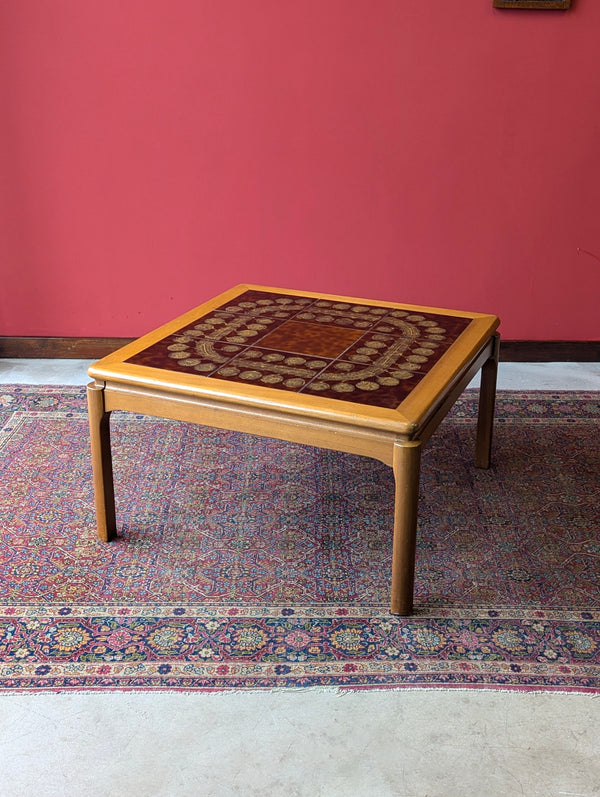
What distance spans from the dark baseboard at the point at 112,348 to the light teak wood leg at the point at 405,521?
6.33 ft

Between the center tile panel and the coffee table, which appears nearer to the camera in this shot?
the coffee table

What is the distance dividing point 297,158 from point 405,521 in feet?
6.74

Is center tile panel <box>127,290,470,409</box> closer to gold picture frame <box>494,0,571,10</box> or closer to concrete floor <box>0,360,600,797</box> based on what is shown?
concrete floor <box>0,360,600,797</box>

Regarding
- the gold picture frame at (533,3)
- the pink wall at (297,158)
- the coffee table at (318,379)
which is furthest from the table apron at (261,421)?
the gold picture frame at (533,3)

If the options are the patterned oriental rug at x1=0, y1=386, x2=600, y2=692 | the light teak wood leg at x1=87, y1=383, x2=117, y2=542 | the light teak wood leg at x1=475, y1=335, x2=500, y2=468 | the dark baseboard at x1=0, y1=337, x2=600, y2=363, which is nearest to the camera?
the patterned oriental rug at x1=0, y1=386, x2=600, y2=692

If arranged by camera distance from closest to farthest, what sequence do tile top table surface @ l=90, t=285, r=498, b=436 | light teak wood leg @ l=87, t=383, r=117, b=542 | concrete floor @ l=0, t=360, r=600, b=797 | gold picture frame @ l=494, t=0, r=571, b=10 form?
1. concrete floor @ l=0, t=360, r=600, b=797
2. tile top table surface @ l=90, t=285, r=498, b=436
3. light teak wood leg @ l=87, t=383, r=117, b=542
4. gold picture frame @ l=494, t=0, r=571, b=10

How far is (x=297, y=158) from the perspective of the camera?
361 cm

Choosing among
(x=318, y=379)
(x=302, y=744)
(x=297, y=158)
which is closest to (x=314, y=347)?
(x=318, y=379)

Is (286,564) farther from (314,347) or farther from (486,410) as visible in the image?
(486,410)

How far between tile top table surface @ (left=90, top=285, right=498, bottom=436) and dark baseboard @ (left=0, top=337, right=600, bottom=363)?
1141 millimetres

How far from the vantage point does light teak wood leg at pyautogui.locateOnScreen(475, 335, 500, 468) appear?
2768 millimetres

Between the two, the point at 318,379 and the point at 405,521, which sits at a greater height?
the point at 318,379

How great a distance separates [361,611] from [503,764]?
55 centimetres

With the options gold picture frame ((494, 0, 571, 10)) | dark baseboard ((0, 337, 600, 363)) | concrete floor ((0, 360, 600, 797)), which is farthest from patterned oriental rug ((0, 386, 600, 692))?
gold picture frame ((494, 0, 571, 10))
